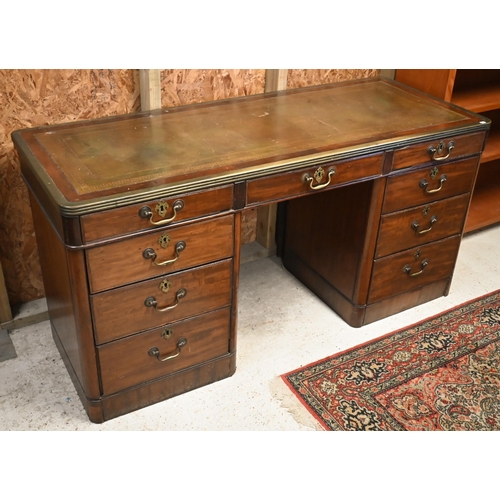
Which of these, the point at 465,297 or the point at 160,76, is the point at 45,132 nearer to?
the point at 160,76

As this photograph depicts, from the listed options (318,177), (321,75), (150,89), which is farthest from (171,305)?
(321,75)

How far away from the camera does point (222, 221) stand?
6.82 ft

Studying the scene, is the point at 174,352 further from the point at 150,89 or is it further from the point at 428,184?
the point at 428,184

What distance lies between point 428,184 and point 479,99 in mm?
767

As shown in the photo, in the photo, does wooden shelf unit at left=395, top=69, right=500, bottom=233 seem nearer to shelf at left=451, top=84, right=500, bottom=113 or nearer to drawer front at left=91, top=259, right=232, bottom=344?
shelf at left=451, top=84, right=500, bottom=113

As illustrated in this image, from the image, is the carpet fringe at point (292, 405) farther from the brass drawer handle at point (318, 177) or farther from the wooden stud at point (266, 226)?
the wooden stud at point (266, 226)

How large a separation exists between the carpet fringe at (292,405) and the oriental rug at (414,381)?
0.02 meters

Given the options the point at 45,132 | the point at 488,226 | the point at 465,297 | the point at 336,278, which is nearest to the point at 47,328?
the point at 45,132

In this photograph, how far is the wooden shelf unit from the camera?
2.81 metres

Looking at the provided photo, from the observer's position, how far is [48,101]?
7.70 feet

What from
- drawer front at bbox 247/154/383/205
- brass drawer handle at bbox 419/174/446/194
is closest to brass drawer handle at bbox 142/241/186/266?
drawer front at bbox 247/154/383/205

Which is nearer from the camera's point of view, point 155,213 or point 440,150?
point 155,213

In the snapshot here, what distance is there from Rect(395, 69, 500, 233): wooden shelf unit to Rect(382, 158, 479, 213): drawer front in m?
0.39

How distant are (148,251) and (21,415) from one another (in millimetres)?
795
